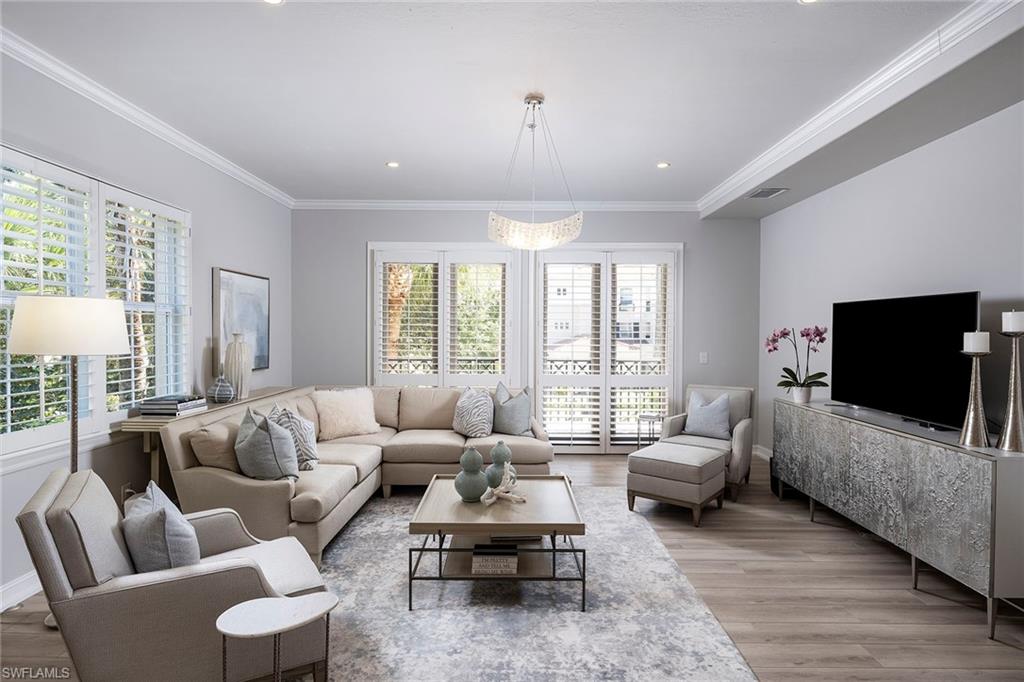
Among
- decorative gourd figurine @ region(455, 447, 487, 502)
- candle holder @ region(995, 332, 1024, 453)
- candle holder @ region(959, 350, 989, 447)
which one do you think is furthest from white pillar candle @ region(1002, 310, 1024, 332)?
decorative gourd figurine @ region(455, 447, 487, 502)

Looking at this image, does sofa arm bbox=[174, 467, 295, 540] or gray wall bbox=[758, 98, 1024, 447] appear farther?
sofa arm bbox=[174, 467, 295, 540]

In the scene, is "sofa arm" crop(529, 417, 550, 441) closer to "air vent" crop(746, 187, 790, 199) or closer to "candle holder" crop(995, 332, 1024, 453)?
"air vent" crop(746, 187, 790, 199)

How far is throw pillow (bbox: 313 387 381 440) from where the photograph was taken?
4734mm

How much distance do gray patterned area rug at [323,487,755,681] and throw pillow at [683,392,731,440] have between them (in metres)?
1.61

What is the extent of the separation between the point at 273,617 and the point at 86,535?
28.9 inches

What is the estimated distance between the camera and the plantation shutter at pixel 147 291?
3.34m

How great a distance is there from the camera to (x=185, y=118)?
11.7 ft

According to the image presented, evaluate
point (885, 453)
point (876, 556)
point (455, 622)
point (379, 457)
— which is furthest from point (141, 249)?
point (876, 556)

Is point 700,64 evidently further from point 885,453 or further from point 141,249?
point 141,249

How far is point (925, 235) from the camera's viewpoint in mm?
3566

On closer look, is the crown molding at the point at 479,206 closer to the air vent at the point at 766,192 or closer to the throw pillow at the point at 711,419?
the air vent at the point at 766,192

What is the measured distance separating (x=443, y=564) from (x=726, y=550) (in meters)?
1.80

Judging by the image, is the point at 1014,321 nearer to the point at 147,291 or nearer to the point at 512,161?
the point at 512,161

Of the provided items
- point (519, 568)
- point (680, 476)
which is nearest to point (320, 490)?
point (519, 568)
